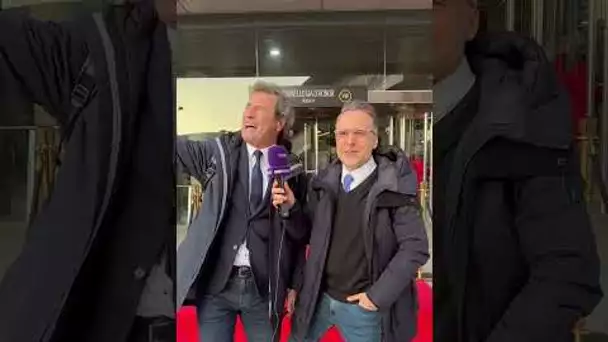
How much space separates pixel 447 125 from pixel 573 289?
0.50 m

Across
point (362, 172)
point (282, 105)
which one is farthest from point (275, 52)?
point (362, 172)

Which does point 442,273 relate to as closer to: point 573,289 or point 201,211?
point 573,289

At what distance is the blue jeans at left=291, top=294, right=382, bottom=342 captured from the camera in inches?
73.1

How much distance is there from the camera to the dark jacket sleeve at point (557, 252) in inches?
65.6

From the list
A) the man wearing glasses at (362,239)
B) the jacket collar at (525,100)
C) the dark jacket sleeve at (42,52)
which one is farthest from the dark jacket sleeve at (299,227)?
the dark jacket sleeve at (42,52)

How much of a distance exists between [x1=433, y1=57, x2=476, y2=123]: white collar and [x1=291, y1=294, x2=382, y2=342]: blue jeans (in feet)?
1.83

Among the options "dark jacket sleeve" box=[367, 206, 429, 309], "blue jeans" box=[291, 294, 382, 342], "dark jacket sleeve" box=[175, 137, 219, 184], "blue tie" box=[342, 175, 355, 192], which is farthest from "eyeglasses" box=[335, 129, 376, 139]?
"blue jeans" box=[291, 294, 382, 342]

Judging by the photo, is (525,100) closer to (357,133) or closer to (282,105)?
(357,133)

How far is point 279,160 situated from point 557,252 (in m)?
0.74

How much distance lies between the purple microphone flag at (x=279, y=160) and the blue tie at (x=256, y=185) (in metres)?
0.03

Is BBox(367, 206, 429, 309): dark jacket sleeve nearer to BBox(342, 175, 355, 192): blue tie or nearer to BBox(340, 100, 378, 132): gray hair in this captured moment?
BBox(342, 175, 355, 192): blue tie

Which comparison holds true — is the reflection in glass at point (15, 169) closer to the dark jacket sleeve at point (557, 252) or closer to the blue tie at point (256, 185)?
the blue tie at point (256, 185)

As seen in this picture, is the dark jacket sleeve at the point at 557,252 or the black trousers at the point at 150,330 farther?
the black trousers at the point at 150,330

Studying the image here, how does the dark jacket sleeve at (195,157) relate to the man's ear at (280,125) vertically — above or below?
below
